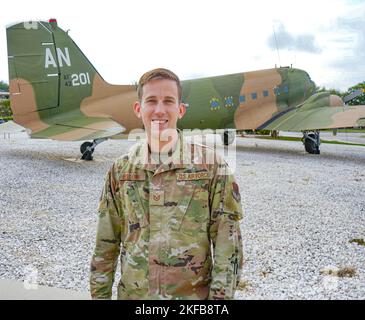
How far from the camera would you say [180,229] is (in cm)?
Result: 205

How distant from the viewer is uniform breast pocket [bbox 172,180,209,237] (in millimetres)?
2051

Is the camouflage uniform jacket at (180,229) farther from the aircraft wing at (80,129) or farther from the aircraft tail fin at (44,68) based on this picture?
the aircraft tail fin at (44,68)

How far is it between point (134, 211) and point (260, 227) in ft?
14.0

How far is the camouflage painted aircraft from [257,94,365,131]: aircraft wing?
42 millimetres

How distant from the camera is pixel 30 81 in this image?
12.6m

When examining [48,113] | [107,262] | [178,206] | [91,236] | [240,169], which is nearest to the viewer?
[178,206]

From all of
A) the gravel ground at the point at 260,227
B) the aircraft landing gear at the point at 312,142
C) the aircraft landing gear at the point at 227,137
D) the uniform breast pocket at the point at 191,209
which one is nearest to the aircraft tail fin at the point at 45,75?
the gravel ground at the point at 260,227

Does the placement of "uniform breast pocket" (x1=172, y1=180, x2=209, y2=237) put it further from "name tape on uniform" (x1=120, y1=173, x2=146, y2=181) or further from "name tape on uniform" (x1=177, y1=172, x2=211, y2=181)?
"name tape on uniform" (x1=120, y1=173, x2=146, y2=181)

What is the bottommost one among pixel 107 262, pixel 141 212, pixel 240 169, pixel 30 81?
pixel 240 169

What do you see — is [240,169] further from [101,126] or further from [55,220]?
[55,220]

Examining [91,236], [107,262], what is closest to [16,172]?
[91,236]

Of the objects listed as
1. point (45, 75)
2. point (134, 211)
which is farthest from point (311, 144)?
point (134, 211)

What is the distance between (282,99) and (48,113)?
10.5 m

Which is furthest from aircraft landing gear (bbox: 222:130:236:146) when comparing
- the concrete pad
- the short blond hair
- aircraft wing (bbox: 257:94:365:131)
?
the short blond hair
